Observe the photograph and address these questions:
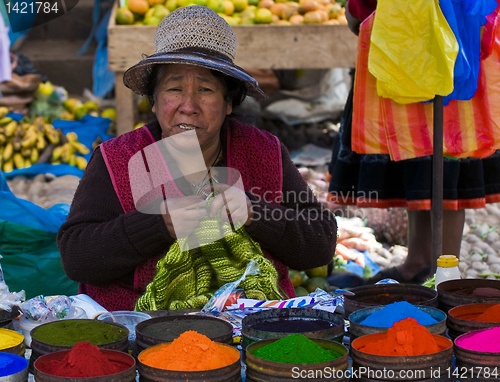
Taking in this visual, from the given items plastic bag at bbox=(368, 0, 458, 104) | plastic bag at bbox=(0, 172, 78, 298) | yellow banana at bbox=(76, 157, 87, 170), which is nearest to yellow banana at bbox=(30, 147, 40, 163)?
yellow banana at bbox=(76, 157, 87, 170)

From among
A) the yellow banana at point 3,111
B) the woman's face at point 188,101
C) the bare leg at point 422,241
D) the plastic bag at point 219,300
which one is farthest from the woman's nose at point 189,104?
the yellow banana at point 3,111

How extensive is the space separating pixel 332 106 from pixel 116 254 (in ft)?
12.0

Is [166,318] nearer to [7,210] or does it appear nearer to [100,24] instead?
[7,210]

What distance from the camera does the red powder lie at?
89 centimetres

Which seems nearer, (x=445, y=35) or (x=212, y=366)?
(x=212, y=366)

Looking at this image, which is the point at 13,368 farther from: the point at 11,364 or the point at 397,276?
the point at 397,276

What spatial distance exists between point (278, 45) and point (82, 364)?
10.6ft

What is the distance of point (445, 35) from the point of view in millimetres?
1979

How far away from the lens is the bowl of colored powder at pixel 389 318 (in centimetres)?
103

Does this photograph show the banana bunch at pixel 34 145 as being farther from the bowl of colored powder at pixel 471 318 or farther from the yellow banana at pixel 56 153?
the bowl of colored powder at pixel 471 318

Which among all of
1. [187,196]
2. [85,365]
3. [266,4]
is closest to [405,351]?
[85,365]

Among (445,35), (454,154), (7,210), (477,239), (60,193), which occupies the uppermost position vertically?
(445,35)

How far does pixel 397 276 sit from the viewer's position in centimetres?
329

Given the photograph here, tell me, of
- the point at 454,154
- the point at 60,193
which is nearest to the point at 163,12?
the point at 60,193
